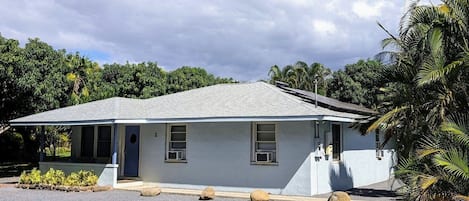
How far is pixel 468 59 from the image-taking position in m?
10.7

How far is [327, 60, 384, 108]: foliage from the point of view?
38.1 metres

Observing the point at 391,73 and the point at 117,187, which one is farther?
the point at 117,187

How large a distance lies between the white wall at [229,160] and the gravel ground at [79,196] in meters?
1.62

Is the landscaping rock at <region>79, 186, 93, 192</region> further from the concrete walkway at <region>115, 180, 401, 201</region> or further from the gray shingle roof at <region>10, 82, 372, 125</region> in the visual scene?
the gray shingle roof at <region>10, 82, 372, 125</region>

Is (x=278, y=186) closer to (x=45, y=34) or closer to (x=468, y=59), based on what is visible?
(x=468, y=59)

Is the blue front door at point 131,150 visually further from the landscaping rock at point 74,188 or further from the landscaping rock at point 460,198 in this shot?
the landscaping rock at point 460,198

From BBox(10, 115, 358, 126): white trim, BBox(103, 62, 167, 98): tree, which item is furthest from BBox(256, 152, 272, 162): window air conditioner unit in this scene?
BBox(103, 62, 167, 98): tree

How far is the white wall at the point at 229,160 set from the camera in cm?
1440

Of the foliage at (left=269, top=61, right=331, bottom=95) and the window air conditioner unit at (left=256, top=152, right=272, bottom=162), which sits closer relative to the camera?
the window air conditioner unit at (left=256, top=152, right=272, bottom=162)

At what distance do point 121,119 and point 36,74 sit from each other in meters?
7.11

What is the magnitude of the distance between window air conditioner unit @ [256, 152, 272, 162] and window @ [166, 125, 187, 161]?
9.76 feet

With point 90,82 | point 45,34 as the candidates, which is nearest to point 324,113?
point 45,34

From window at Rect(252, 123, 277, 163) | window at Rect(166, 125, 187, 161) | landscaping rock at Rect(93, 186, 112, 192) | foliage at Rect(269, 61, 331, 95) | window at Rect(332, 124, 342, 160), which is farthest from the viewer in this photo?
foliage at Rect(269, 61, 331, 95)

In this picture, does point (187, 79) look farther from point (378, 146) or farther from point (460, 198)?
point (460, 198)
